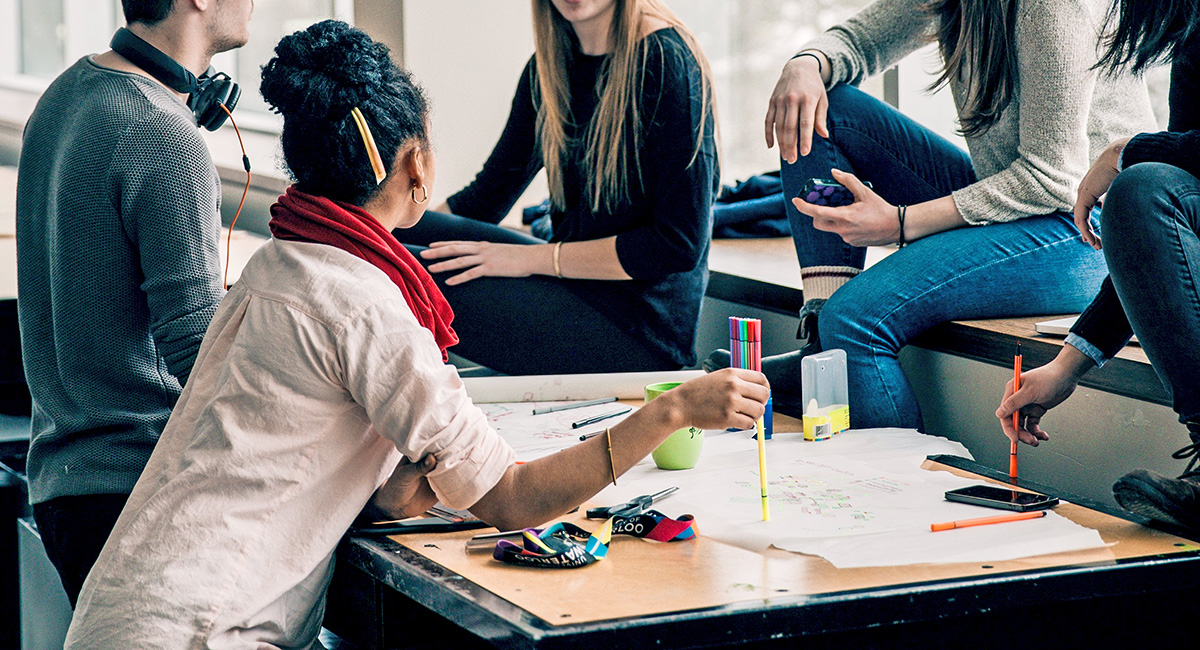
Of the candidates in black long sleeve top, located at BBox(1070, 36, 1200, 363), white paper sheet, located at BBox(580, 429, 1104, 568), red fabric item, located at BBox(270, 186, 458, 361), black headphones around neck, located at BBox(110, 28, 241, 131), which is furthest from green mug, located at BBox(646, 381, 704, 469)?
black headphones around neck, located at BBox(110, 28, 241, 131)

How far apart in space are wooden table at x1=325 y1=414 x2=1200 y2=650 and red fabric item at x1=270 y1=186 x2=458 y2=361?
23 centimetres

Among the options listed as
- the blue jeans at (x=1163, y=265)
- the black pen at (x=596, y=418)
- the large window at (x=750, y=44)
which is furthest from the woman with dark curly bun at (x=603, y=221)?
the large window at (x=750, y=44)

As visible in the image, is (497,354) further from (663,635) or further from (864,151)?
(663,635)

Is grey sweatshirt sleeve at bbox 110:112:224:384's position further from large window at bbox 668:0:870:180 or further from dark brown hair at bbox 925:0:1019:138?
large window at bbox 668:0:870:180

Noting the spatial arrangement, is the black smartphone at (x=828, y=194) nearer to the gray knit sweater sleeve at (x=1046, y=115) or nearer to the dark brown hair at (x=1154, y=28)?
the gray knit sweater sleeve at (x=1046, y=115)

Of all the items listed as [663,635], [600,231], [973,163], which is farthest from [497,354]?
[663,635]

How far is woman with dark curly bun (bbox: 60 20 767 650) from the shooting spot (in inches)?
40.0

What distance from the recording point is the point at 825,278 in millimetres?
1922

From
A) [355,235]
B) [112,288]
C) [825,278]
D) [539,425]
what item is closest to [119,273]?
[112,288]

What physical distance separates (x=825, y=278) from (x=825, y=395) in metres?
0.40

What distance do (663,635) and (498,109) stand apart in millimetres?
2397

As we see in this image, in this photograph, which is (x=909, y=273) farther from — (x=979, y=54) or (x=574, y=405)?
(x=574, y=405)

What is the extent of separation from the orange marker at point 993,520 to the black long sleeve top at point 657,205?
946 mm

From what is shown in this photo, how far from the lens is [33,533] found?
1.76 m
